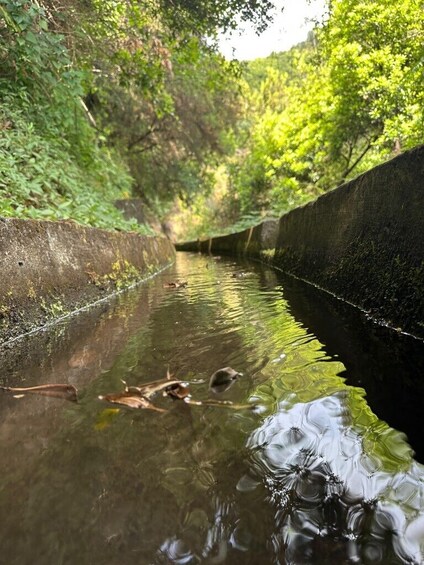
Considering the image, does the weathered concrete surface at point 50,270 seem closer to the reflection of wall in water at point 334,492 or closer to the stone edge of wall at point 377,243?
the reflection of wall in water at point 334,492

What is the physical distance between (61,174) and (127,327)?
3546 mm

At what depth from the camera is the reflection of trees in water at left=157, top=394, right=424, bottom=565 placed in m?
0.74

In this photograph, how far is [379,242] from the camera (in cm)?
253

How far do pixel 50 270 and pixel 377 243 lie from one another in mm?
2487

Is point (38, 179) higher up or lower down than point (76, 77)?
lower down

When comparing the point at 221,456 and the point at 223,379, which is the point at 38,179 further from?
the point at 221,456

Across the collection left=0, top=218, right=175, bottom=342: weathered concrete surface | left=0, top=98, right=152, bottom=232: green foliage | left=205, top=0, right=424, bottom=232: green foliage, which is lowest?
left=0, top=218, right=175, bottom=342: weathered concrete surface

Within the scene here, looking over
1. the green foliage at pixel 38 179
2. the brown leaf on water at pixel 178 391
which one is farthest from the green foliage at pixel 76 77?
the brown leaf on water at pixel 178 391

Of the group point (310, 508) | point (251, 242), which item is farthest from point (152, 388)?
point (251, 242)

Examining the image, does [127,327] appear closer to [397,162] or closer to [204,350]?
[204,350]

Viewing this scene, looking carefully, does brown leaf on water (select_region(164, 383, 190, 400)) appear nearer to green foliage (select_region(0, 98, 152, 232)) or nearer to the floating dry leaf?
the floating dry leaf

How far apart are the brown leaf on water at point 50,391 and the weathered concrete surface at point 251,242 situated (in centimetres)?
565

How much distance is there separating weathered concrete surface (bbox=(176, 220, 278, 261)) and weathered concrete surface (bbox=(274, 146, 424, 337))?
3.32 metres

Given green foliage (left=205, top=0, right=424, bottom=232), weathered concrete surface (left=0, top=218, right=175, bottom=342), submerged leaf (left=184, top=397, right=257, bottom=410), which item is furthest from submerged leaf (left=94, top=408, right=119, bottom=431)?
green foliage (left=205, top=0, right=424, bottom=232)
